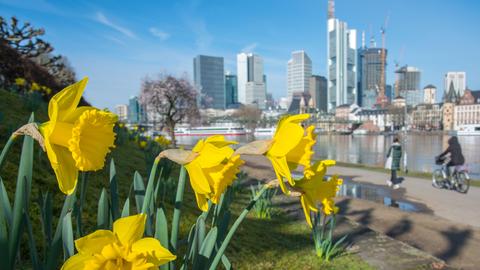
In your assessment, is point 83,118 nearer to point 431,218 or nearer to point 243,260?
point 243,260

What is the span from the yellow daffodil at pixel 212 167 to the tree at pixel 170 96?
874 inches

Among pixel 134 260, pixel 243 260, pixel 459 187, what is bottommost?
pixel 459 187

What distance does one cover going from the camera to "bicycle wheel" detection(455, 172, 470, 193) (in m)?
7.80

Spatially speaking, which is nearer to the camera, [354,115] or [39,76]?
[39,76]

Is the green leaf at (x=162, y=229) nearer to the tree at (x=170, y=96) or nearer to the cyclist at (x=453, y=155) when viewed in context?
the cyclist at (x=453, y=155)

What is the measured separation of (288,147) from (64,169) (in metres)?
0.56

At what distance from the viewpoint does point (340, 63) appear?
170 meters

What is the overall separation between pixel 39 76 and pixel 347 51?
599 ft

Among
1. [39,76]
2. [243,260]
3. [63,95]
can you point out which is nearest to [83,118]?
[63,95]

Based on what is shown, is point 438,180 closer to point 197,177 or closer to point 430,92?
point 197,177

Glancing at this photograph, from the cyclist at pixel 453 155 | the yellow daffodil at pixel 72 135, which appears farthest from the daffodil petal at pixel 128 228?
the cyclist at pixel 453 155

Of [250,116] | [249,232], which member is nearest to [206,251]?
[249,232]

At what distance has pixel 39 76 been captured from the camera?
32.6ft

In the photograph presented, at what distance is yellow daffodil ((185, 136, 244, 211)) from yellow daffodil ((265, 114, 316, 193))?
0.36 feet
